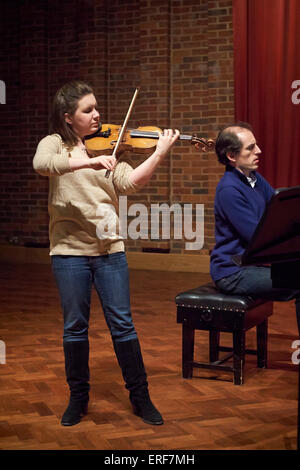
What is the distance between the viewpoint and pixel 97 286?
9.51ft

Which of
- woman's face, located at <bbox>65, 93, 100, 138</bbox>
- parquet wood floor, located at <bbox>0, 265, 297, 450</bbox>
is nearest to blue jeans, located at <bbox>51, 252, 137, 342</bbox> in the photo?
parquet wood floor, located at <bbox>0, 265, 297, 450</bbox>

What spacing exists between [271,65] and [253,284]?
11.1 feet

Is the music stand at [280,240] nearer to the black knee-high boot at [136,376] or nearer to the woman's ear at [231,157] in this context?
the black knee-high boot at [136,376]

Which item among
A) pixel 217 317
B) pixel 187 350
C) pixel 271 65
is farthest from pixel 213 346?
pixel 271 65

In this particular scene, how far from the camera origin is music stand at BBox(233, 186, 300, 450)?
2383mm

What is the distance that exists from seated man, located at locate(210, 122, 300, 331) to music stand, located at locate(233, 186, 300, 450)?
3.09 ft

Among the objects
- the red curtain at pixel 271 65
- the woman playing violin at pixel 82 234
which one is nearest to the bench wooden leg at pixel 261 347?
the woman playing violin at pixel 82 234

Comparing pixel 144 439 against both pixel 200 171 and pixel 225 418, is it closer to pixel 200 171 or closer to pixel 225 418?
pixel 225 418

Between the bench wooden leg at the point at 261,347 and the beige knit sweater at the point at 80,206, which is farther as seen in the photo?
the bench wooden leg at the point at 261,347

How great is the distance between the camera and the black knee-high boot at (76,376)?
9.56ft

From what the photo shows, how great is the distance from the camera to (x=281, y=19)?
6.21m

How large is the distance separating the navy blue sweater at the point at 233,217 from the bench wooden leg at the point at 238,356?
0.33 m

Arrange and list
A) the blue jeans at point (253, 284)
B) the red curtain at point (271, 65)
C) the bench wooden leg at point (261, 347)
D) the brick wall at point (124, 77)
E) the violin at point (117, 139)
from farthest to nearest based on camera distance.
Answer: the brick wall at point (124, 77), the red curtain at point (271, 65), the bench wooden leg at point (261, 347), the blue jeans at point (253, 284), the violin at point (117, 139)

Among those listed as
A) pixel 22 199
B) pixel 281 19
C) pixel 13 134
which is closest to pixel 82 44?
pixel 13 134
